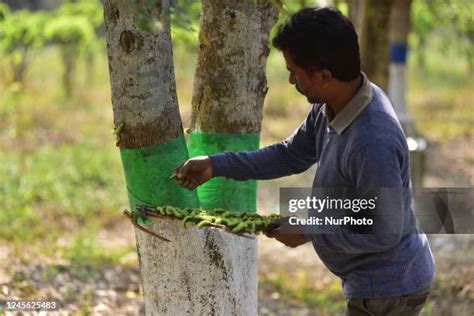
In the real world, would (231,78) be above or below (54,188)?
above

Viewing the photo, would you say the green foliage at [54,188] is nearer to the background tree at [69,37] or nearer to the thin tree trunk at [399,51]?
the thin tree trunk at [399,51]

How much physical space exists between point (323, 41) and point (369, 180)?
479mm

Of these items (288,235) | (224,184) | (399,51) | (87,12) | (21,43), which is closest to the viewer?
(288,235)

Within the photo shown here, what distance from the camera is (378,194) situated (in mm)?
2488

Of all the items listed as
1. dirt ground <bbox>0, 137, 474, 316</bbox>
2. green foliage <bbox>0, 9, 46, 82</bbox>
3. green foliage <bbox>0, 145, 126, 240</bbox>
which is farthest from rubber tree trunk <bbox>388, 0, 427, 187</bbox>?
green foliage <bbox>0, 9, 46, 82</bbox>

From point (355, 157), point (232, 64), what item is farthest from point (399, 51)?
point (355, 157)

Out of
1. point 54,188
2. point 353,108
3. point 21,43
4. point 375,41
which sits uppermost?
point 21,43

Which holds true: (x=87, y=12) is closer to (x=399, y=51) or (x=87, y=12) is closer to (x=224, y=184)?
(x=399, y=51)

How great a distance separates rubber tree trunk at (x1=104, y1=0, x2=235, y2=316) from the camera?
2.94 metres

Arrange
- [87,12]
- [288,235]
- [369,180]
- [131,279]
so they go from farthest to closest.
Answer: [87,12] → [131,279] → [288,235] → [369,180]

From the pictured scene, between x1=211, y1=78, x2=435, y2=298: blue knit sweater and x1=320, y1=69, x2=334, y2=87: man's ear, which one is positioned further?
x1=320, y1=69, x2=334, y2=87: man's ear

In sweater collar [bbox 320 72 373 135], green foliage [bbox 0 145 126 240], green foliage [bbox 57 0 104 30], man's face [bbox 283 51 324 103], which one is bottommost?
green foliage [bbox 0 145 126 240]

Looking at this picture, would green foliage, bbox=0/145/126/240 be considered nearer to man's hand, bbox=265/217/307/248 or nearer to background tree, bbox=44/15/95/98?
background tree, bbox=44/15/95/98

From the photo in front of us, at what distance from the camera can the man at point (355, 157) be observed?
251 centimetres
